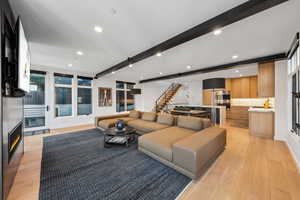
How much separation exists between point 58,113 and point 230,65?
794 cm

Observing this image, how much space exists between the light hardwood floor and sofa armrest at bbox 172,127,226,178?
0.20 m

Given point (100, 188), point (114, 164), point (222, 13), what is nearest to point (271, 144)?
point (222, 13)

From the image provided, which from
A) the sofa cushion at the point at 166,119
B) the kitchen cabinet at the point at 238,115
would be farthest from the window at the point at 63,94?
the kitchen cabinet at the point at 238,115

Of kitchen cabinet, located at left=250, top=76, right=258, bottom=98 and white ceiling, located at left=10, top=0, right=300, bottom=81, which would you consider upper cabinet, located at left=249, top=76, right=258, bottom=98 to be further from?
white ceiling, located at left=10, top=0, right=300, bottom=81

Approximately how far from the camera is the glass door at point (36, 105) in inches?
200

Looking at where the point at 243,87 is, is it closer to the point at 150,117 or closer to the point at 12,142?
the point at 150,117

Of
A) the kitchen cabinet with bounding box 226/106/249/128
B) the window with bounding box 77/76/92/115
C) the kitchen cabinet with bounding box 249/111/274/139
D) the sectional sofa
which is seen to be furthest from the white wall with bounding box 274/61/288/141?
the window with bounding box 77/76/92/115

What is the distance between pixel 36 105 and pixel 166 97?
8166 mm

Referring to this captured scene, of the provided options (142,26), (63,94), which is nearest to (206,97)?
(142,26)

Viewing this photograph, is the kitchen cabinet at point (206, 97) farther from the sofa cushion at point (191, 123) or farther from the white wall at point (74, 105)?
the white wall at point (74, 105)

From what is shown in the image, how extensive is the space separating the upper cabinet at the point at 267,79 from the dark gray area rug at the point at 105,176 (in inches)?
157

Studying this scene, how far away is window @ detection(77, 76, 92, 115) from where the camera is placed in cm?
645

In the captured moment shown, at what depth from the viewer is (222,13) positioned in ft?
6.17

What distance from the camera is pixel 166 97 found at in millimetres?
10180
